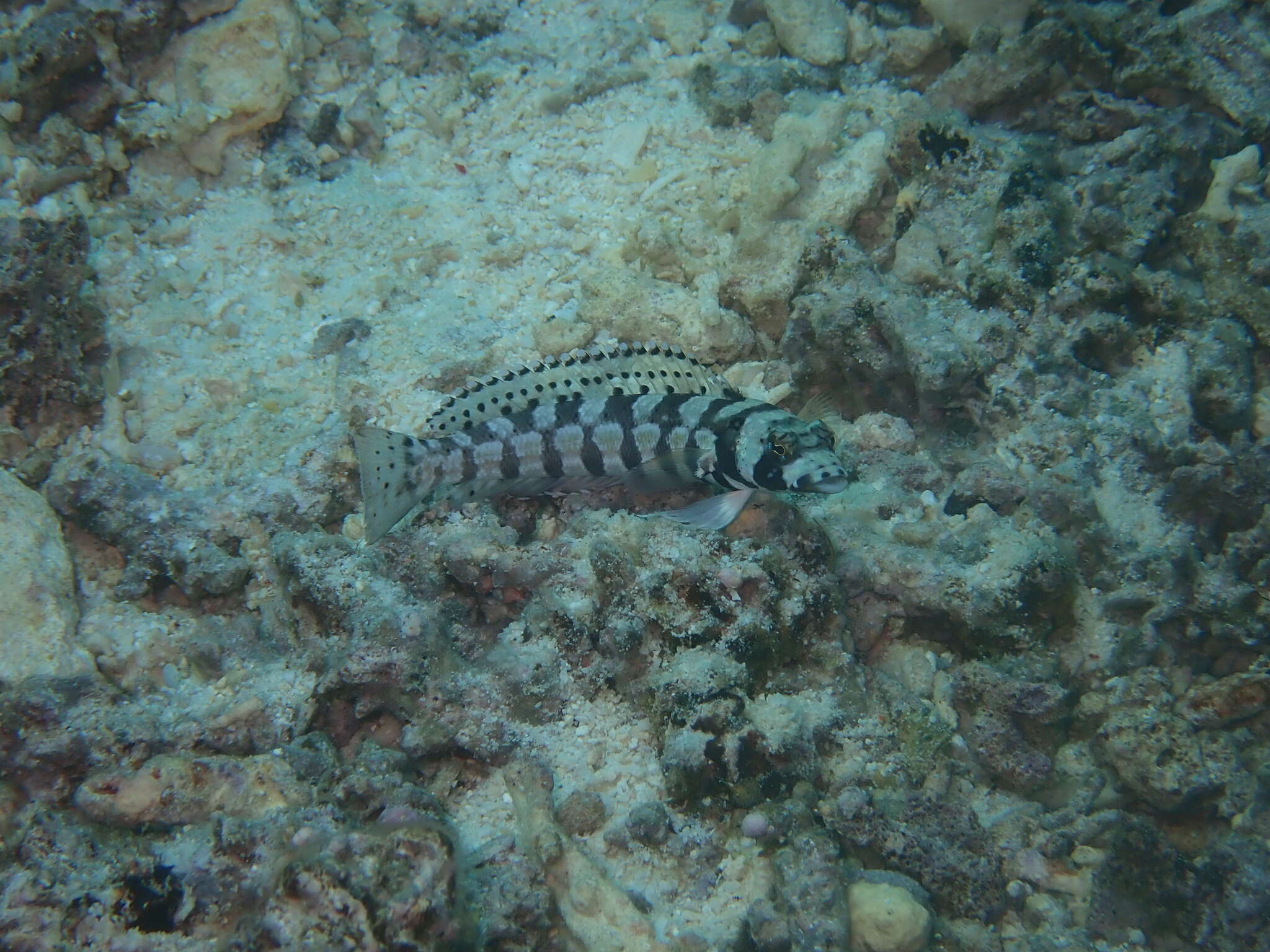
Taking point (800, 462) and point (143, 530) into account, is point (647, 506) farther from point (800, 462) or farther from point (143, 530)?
point (143, 530)

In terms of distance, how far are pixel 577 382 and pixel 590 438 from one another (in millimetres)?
460

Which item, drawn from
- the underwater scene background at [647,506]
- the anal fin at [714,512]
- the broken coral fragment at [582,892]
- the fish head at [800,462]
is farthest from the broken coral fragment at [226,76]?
the broken coral fragment at [582,892]

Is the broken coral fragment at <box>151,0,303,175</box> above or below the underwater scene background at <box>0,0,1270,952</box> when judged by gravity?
above

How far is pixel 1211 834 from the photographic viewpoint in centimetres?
419

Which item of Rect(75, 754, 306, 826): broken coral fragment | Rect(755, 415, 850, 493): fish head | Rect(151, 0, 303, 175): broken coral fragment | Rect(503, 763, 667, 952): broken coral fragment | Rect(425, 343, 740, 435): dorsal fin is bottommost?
Rect(503, 763, 667, 952): broken coral fragment

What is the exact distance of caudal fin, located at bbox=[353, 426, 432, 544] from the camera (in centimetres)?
485

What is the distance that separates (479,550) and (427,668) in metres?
0.81

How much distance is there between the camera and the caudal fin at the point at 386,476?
4852 millimetres

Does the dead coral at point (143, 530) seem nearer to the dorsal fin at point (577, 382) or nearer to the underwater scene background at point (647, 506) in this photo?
the underwater scene background at point (647, 506)

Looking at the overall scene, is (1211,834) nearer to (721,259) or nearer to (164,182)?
(721,259)

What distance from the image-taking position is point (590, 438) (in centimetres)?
529

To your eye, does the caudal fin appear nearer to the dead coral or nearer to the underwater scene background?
the underwater scene background

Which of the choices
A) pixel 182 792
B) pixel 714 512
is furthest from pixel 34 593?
pixel 714 512

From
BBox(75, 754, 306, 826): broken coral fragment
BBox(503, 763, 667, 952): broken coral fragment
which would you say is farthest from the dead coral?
BBox(503, 763, 667, 952): broken coral fragment
